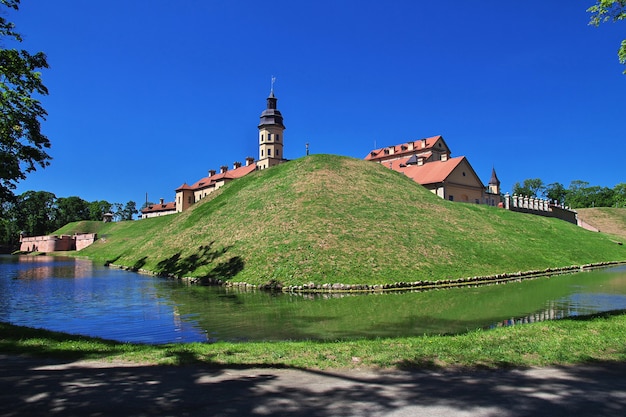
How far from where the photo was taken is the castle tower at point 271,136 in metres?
115

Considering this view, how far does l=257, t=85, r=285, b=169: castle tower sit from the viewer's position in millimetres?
115250

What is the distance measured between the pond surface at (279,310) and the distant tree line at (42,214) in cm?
13272

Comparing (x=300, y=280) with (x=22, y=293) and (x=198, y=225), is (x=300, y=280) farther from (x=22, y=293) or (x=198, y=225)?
(x=198, y=225)

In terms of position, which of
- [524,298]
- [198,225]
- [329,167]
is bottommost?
[524,298]

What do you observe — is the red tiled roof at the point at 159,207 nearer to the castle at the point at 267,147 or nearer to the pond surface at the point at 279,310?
the castle at the point at 267,147

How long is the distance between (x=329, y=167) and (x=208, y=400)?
49.6 metres

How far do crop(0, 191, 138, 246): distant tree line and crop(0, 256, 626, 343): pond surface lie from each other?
133 m

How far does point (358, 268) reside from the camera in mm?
30578

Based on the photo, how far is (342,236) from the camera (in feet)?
117

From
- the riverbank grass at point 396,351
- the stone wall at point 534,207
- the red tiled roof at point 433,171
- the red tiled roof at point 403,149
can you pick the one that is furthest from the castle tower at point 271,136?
the riverbank grass at point 396,351

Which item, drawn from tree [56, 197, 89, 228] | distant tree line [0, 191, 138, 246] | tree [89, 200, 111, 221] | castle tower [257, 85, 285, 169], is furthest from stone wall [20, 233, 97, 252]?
tree [89, 200, 111, 221]

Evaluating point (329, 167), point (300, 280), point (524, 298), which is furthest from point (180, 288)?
point (329, 167)

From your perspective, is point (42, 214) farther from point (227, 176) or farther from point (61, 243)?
point (227, 176)

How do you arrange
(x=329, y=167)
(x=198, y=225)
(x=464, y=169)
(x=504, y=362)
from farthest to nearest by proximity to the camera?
(x=464, y=169) → (x=329, y=167) → (x=198, y=225) → (x=504, y=362)
